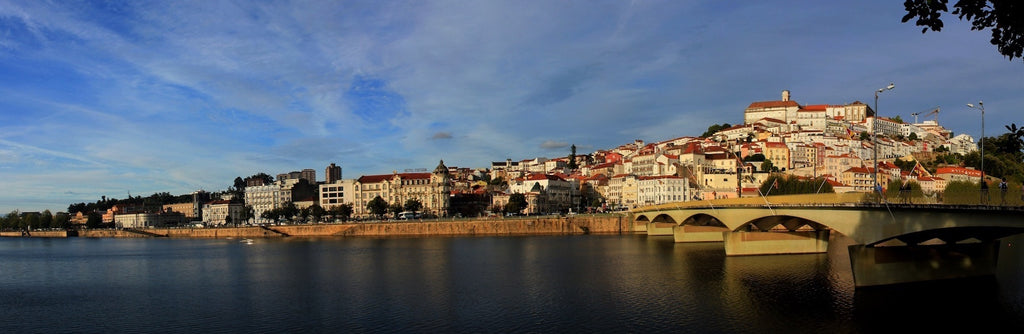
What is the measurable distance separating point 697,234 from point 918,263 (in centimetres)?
3983

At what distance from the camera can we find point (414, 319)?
30828 mm

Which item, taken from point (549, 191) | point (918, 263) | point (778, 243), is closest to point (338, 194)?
point (549, 191)

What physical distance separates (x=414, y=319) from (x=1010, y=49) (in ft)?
79.6

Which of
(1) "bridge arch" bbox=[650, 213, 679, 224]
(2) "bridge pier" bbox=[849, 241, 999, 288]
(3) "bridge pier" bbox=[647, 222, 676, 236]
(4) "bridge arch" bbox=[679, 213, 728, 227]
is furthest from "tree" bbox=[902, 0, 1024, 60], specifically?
(3) "bridge pier" bbox=[647, 222, 676, 236]

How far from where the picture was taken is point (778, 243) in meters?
54.4

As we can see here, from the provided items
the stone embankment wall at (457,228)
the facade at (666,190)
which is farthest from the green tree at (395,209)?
the facade at (666,190)

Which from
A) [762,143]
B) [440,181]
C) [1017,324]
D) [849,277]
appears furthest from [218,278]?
[762,143]

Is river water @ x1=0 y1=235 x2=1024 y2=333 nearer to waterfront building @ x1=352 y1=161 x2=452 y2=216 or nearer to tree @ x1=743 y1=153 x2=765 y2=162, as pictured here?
waterfront building @ x1=352 y1=161 x2=452 y2=216

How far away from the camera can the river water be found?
94.8ft

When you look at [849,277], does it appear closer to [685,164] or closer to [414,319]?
[414,319]

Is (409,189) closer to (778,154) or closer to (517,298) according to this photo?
(778,154)

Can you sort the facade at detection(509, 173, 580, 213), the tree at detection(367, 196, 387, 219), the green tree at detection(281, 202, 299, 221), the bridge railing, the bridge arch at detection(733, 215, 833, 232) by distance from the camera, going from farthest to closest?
the green tree at detection(281, 202, 299, 221) < the facade at detection(509, 173, 580, 213) < the tree at detection(367, 196, 387, 219) < the bridge arch at detection(733, 215, 833, 232) < the bridge railing

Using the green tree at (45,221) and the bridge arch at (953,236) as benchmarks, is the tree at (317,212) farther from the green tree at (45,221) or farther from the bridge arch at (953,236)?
the bridge arch at (953,236)

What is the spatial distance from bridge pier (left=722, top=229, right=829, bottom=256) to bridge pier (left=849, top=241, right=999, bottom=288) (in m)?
17.3
